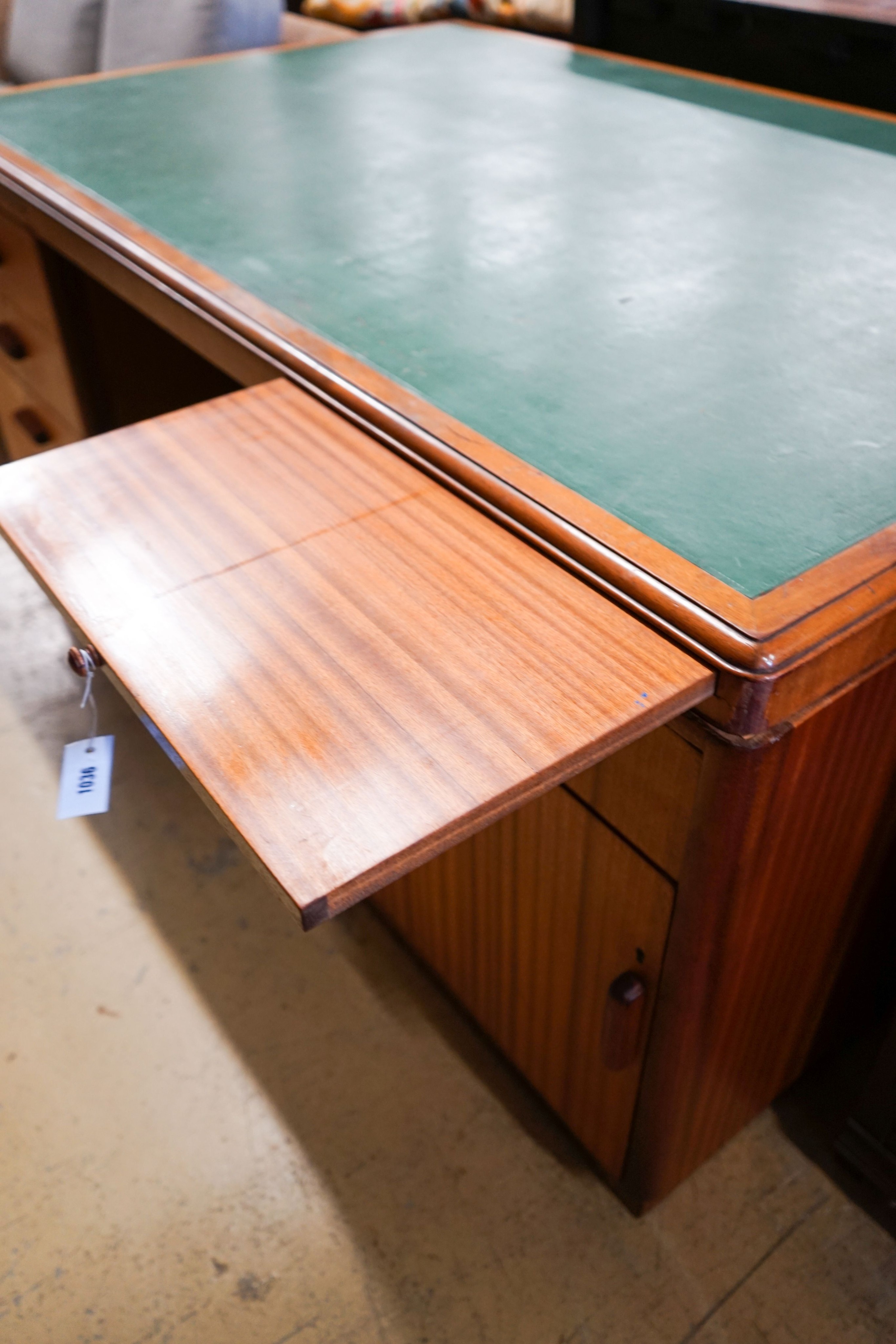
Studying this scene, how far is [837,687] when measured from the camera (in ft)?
1.98

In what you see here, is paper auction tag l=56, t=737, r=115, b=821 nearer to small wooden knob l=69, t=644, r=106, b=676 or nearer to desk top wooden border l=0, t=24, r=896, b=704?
small wooden knob l=69, t=644, r=106, b=676

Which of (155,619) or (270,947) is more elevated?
(155,619)

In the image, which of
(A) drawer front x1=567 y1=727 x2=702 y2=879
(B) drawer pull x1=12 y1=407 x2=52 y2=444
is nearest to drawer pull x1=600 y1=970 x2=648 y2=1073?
(A) drawer front x1=567 y1=727 x2=702 y2=879

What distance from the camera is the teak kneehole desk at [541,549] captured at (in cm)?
52

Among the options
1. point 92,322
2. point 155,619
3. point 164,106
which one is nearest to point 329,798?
point 155,619

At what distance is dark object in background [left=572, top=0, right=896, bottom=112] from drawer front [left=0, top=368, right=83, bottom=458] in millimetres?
1004

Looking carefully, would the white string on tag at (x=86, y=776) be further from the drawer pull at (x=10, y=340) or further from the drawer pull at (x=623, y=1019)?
the drawer pull at (x=10, y=340)

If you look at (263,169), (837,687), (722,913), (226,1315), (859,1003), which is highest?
(263,169)

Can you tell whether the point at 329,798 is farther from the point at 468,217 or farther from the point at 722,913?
the point at 468,217

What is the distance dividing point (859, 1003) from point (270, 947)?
674 millimetres

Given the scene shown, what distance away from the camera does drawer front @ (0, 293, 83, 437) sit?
139cm

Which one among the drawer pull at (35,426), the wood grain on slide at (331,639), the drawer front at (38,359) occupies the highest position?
the wood grain on slide at (331,639)

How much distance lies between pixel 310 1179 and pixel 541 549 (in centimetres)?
74

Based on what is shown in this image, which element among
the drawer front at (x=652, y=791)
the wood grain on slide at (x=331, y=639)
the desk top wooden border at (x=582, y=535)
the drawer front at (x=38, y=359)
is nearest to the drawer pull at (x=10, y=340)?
the drawer front at (x=38, y=359)
